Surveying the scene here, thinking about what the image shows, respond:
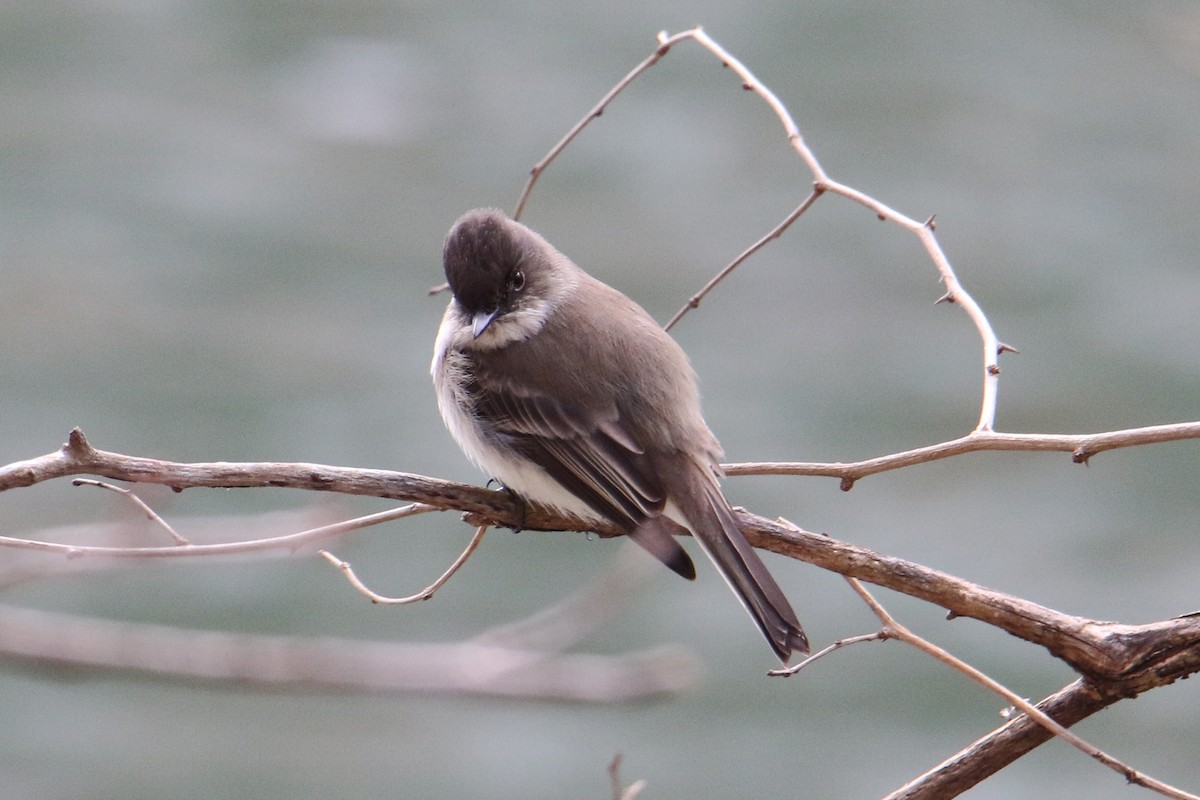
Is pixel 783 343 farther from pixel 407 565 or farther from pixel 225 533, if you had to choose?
pixel 225 533

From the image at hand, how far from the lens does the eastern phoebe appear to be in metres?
3.28

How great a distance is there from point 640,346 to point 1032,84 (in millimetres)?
6833

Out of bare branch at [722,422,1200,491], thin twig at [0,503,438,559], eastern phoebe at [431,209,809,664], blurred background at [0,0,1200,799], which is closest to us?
thin twig at [0,503,438,559]

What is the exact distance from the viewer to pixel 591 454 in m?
3.45

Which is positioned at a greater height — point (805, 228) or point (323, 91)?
point (323, 91)

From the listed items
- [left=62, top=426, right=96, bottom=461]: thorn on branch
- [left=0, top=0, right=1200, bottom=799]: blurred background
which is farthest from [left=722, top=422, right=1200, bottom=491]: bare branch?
[left=0, top=0, right=1200, bottom=799]: blurred background

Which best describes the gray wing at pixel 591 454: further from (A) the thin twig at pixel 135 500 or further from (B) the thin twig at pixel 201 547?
(A) the thin twig at pixel 135 500

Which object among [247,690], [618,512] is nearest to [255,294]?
[618,512]

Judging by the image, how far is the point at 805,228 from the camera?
9133mm

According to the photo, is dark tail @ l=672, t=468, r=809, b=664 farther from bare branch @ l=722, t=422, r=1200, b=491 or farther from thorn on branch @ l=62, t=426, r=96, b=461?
thorn on branch @ l=62, t=426, r=96, b=461

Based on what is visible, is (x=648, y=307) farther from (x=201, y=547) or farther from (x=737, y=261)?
(x=201, y=547)

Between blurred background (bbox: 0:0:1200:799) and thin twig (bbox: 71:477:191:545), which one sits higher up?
blurred background (bbox: 0:0:1200:799)

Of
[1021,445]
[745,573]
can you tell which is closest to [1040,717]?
[1021,445]

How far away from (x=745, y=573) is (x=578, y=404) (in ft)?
2.07
